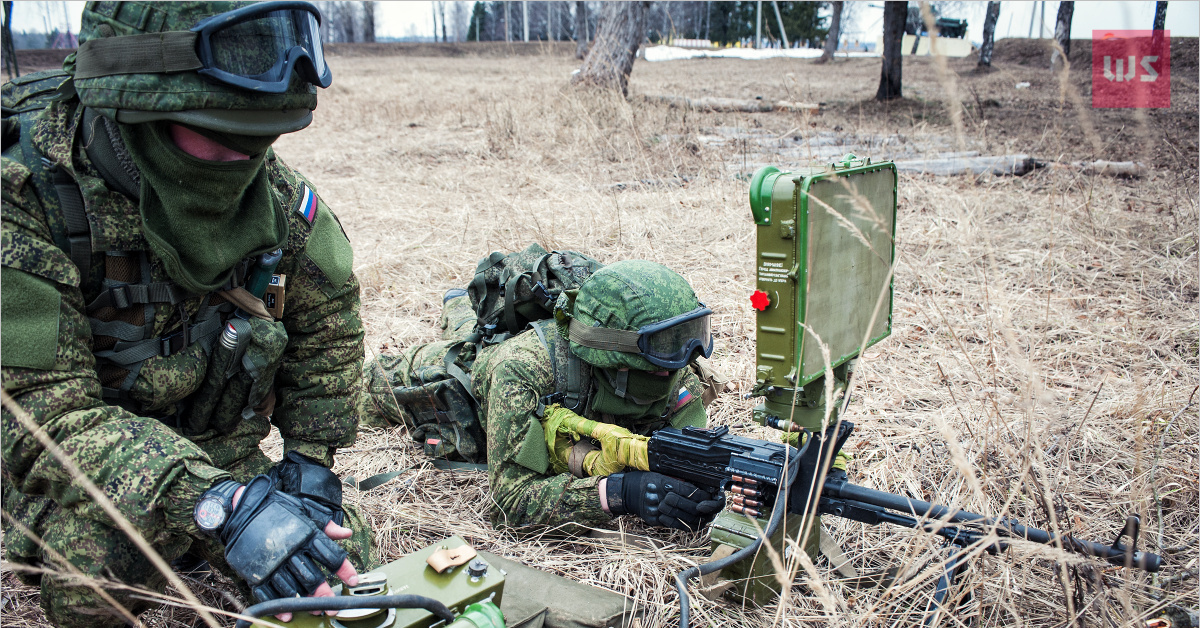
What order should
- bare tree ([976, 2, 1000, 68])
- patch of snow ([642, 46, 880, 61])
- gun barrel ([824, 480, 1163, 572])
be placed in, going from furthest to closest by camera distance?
patch of snow ([642, 46, 880, 61]) → bare tree ([976, 2, 1000, 68]) → gun barrel ([824, 480, 1163, 572])

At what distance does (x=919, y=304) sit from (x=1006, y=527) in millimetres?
3227

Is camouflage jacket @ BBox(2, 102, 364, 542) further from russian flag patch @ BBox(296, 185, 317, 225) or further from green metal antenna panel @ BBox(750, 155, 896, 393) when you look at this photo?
green metal antenna panel @ BBox(750, 155, 896, 393)

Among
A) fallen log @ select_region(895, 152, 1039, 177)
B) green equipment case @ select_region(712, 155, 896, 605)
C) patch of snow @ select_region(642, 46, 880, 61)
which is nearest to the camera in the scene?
green equipment case @ select_region(712, 155, 896, 605)

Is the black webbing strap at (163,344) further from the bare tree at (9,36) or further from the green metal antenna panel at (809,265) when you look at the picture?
the bare tree at (9,36)

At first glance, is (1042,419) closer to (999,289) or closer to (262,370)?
(999,289)

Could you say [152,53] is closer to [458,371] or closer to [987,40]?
[458,371]

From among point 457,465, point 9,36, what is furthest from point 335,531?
point 9,36

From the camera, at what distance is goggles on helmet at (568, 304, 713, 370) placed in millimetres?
2900

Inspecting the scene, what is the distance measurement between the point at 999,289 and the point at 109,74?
227 cm

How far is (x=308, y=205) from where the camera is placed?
103 inches

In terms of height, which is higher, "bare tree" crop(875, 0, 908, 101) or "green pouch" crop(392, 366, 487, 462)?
"bare tree" crop(875, 0, 908, 101)

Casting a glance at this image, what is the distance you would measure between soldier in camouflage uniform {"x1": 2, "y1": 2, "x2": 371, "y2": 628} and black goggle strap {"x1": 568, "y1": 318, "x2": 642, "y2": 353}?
1105 millimetres

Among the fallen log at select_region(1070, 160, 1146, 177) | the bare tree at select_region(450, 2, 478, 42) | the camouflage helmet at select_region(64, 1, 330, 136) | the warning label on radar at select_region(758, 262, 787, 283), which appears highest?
the bare tree at select_region(450, 2, 478, 42)

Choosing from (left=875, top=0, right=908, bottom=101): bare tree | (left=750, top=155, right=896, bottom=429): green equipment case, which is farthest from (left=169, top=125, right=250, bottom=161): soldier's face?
(left=875, top=0, right=908, bottom=101): bare tree
